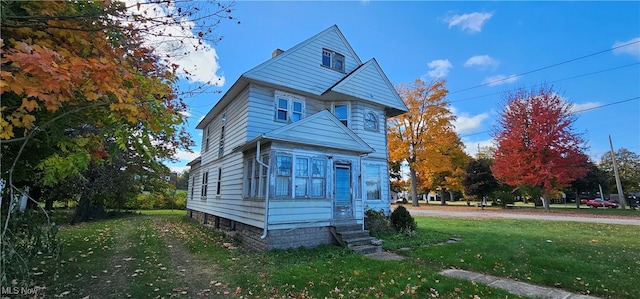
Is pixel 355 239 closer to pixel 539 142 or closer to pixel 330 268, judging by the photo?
pixel 330 268

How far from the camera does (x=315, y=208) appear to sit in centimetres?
917

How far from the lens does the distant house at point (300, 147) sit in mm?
8797

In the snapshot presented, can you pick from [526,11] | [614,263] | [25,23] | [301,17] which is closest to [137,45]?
[25,23]

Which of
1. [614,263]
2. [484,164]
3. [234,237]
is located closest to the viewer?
[614,263]

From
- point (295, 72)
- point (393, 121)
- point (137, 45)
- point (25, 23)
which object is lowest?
point (25, 23)

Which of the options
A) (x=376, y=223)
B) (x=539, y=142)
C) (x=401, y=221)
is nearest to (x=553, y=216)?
(x=539, y=142)

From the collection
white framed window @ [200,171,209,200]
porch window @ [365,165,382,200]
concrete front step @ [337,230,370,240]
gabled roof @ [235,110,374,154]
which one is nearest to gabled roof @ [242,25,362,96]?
gabled roof @ [235,110,374,154]

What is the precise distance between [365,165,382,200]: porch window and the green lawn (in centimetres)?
273

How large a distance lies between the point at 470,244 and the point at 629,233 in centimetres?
763

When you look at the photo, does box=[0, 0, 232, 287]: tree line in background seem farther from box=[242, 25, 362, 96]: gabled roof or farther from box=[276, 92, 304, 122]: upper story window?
box=[276, 92, 304, 122]: upper story window

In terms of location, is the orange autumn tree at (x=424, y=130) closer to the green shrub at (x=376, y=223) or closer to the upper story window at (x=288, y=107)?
the green shrub at (x=376, y=223)

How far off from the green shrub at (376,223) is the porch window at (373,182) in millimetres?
978

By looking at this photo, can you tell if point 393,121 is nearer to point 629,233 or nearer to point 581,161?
point 581,161

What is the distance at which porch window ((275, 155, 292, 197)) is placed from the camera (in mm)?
8758
